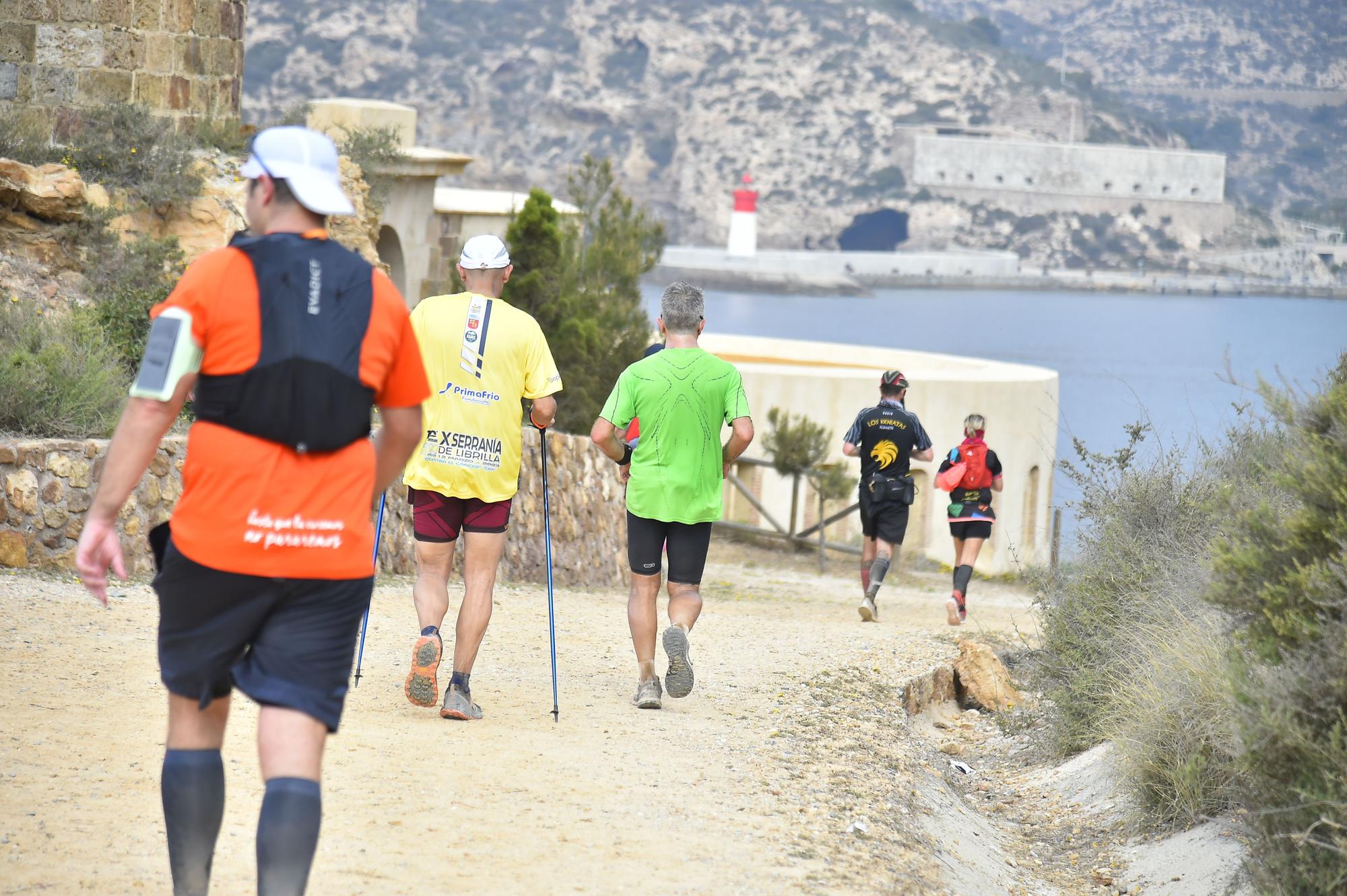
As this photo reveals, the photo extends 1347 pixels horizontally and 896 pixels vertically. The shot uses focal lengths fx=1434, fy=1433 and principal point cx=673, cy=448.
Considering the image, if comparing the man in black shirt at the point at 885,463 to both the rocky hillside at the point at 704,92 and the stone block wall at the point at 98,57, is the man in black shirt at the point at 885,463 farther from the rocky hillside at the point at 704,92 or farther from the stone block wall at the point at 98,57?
the rocky hillside at the point at 704,92

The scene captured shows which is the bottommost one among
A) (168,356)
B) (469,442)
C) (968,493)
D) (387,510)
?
(387,510)

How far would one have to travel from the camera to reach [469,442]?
5637 millimetres

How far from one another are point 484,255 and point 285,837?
3.12 metres

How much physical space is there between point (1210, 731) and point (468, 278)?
3395 millimetres

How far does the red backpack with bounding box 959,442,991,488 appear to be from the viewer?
11469 millimetres

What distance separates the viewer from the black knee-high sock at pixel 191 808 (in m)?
3.22

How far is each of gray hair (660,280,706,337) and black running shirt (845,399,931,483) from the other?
493cm

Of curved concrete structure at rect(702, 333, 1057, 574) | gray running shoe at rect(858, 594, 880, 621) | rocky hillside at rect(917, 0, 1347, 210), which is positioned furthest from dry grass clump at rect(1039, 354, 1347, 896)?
rocky hillside at rect(917, 0, 1347, 210)

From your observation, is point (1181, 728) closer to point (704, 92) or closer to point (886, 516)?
point (886, 516)

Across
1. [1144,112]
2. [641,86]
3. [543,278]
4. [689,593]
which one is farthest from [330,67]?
[689,593]

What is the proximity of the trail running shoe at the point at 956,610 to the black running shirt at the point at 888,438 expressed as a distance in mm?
1145

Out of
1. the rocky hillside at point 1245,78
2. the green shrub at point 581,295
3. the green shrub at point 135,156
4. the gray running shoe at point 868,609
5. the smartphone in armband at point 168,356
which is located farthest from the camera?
the rocky hillside at point 1245,78

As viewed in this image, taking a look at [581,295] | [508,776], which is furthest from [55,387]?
[581,295]

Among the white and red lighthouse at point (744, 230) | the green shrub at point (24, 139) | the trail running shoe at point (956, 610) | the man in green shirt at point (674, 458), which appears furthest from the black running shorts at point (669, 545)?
the white and red lighthouse at point (744, 230)
